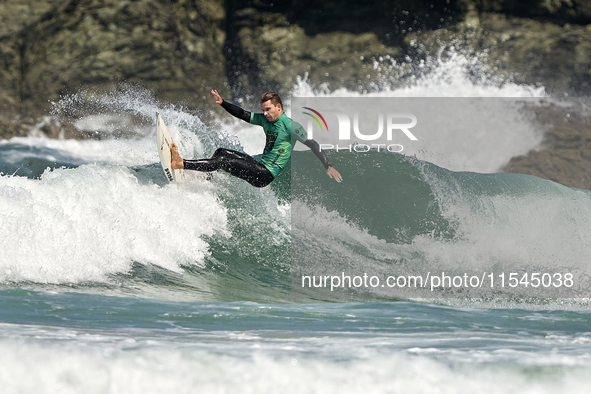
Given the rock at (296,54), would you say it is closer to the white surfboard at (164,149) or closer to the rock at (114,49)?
the rock at (114,49)

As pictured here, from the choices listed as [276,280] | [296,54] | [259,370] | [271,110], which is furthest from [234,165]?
[296,54]

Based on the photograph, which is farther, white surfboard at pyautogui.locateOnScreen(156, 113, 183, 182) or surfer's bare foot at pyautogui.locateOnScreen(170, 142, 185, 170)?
surfer's bare foot at pyautogui.locateOnScreen(170, 142, 185, 170)

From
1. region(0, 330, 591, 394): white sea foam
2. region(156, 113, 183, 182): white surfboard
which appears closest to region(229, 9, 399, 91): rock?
region(156, 113, 183, 182): white surfboard

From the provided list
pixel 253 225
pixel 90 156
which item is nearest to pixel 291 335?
pixel 253 225

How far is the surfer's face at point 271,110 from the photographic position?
A: 161 inches

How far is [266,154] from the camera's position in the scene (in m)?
4.29

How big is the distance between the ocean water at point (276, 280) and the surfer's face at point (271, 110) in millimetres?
1076

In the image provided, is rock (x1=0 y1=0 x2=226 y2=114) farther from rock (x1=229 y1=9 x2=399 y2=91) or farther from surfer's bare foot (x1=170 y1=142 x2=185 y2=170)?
surfer's bare foot (x1=170 y1=142 x2=185 y2=170)

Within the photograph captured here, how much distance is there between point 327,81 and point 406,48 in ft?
8.24

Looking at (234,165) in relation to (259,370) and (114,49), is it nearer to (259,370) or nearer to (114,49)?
(259,370)

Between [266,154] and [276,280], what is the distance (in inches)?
38.2

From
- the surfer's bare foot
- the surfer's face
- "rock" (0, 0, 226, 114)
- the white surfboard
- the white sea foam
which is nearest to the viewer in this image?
the white sea foam

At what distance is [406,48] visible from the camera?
1641 centimetres

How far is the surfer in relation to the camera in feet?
13.6
